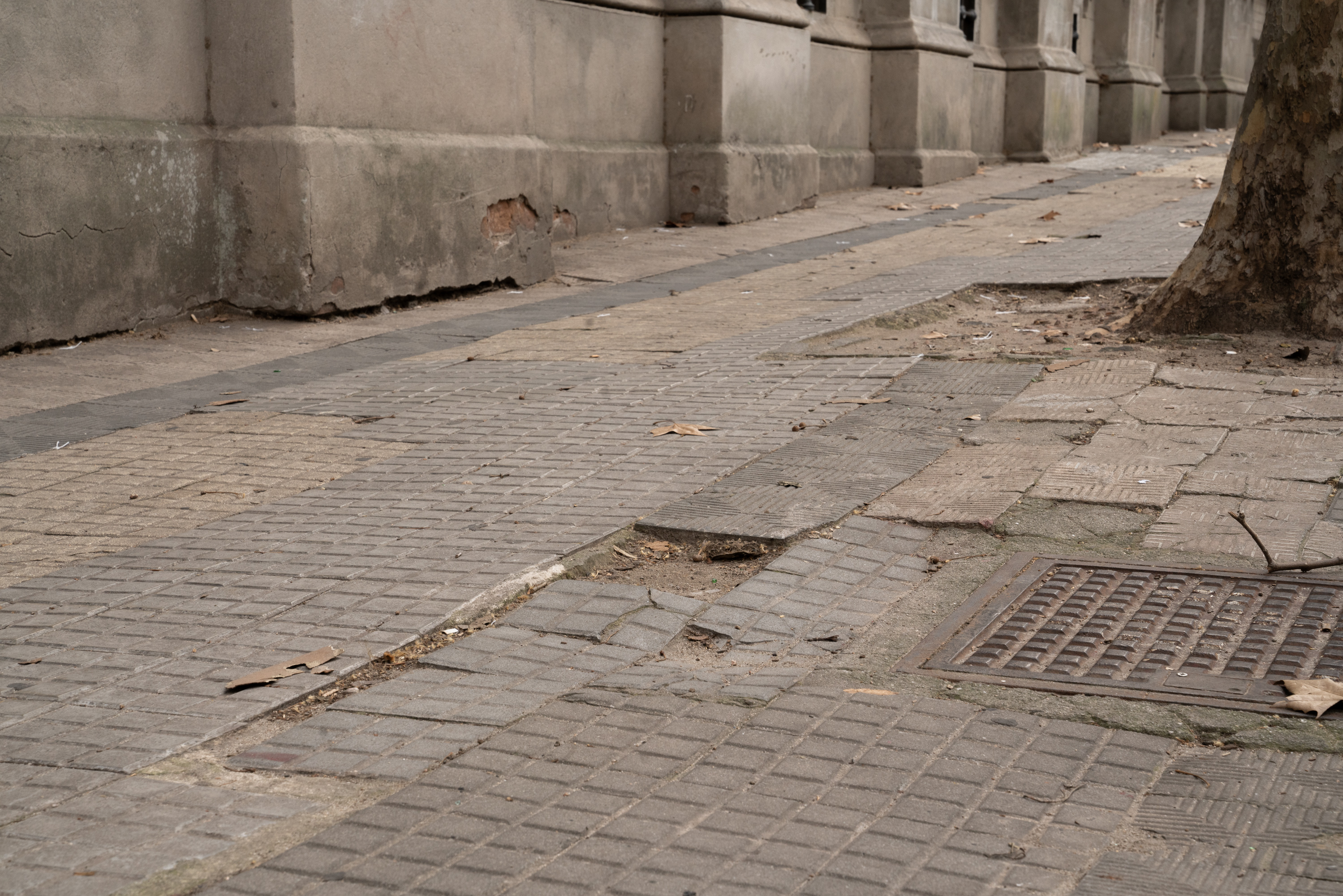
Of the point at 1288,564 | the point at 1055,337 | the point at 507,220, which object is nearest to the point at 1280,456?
the point at 1288,564

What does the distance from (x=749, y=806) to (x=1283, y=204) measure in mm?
4755

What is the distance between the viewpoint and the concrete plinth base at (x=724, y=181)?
1210cm

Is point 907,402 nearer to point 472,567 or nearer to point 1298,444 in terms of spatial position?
point 1298,444

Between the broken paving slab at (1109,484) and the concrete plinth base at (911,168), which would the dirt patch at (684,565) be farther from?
the concrete plinth base at (911,168)

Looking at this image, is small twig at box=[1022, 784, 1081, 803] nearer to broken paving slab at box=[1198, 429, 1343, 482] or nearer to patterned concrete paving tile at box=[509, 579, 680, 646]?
patterned concrete paving tile at box=[509, 579, 680, 646]

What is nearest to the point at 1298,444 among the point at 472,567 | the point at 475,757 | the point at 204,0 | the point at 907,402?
the point at 907,402

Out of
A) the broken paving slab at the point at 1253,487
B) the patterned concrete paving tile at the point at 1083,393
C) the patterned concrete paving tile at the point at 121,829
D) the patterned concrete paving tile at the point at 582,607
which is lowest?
the patterned concrete paving tile at the point at 121,829

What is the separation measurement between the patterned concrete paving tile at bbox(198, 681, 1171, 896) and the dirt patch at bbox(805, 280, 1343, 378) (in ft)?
12.0

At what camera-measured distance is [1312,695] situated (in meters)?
2.89

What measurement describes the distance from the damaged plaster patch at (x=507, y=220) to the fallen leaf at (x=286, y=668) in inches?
241

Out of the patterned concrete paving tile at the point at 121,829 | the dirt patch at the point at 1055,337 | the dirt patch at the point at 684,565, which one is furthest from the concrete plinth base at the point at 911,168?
the patterned concrete paving tile at the point at 121,829

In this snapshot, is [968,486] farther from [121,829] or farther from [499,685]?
[121,829]

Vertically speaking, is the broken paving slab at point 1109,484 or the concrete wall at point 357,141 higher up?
the concrete wall at point 357,141

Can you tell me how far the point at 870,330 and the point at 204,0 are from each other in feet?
13.9
